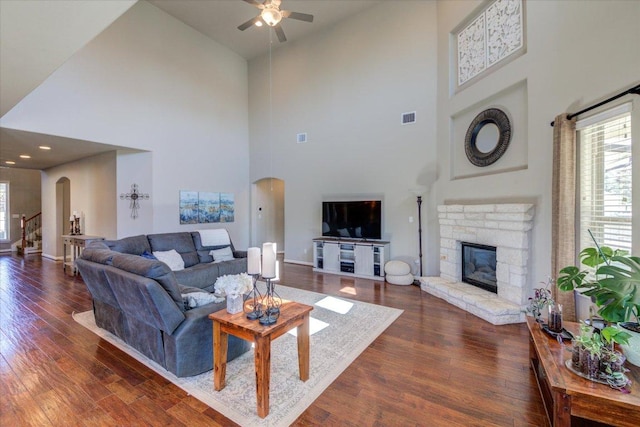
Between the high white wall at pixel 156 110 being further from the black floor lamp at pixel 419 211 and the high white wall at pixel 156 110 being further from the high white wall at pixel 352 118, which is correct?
the black floor lamp at pixel 419 211

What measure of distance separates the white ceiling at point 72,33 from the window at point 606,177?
13.9 feet

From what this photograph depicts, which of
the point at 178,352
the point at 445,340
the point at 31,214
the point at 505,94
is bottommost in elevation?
the point at 445,340

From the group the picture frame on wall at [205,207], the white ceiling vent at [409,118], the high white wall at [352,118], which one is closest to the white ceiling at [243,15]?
the high white wall at [352,118]

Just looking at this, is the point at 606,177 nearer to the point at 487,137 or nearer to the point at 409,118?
the point at 487,137

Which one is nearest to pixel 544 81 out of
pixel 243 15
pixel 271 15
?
pixel 271 15

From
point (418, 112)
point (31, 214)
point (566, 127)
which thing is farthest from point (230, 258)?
point (31, 214)

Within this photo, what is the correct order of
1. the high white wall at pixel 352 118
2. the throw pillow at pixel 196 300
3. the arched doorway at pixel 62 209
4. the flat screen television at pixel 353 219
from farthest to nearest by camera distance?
the arched doorway at pixel 62 209 < the flat screen television at pixel 353 219 < the high white wall at pixel 352 118 < the throw pillow at pixel 196 300

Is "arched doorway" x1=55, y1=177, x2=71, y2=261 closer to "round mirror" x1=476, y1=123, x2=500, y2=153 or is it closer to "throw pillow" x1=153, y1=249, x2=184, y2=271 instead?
"throw pillow" x1=153, y1=249, x2=184, y2=271

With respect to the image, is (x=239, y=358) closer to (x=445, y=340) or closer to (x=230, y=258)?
(x=445, y=340)

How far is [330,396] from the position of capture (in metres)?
2.21

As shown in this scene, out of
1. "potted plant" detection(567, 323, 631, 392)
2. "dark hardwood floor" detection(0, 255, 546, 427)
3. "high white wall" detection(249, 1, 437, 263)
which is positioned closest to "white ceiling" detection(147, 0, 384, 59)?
"high white wall" detection(249, 1, 437, 263)

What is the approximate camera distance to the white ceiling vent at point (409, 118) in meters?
5.83

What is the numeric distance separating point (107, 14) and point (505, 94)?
480 cm

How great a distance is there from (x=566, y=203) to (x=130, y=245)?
5.95 metres
